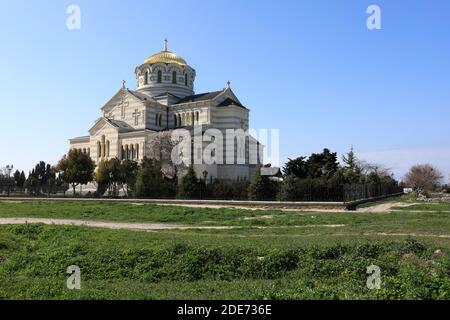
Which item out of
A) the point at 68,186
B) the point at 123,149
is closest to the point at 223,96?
the point at 123,149

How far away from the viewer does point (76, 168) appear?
173 ft

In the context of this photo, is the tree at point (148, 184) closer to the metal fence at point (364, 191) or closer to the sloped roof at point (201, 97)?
the metal fence at point (364, 191)

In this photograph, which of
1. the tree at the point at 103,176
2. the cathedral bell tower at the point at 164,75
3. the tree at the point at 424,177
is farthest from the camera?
the tree at the point at 424,177

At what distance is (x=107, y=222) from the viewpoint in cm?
2247

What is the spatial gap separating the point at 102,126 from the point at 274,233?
5072 cm

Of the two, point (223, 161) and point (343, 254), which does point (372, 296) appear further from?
point (223, 161)

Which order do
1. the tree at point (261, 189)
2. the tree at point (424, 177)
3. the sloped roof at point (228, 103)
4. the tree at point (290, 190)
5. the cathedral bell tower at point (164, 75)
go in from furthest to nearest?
the tree at point (424, 177), the cathedral bell tower at point (164, 75), the sloped roof at point (228, 103), the tree at point (261, 189), the tree at point (290, 190)

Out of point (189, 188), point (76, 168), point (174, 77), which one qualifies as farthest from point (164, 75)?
point (189, 188)

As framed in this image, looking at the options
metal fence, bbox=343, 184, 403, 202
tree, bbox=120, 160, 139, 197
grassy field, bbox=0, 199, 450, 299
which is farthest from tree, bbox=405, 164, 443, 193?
grassy field, bbox=0, 199, 450, 299

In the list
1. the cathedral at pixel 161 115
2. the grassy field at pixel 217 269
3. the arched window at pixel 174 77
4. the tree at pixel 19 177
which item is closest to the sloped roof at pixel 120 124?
the cathedral at pixel 161 115

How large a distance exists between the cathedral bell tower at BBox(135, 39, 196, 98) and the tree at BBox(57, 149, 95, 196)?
60.3ft

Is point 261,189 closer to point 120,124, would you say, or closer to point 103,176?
point 103,176

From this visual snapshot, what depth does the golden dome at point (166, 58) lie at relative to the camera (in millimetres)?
68625

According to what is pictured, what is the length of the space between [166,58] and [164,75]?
2.71 metres
